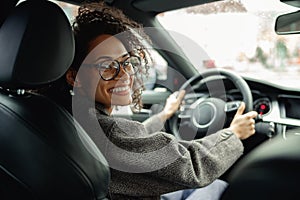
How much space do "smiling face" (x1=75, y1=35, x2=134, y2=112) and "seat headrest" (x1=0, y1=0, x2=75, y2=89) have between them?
30 cm

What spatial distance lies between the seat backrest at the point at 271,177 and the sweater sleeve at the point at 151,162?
0.91 metres

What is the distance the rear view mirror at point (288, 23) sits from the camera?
5.98ft

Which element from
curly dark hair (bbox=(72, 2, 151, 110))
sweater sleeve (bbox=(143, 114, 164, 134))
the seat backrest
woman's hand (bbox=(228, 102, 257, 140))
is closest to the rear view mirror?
woman's hand (bbox=(228, 102, 257, 140))

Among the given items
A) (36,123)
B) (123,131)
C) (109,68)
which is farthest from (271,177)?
(109,68)

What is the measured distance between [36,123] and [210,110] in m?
1.51

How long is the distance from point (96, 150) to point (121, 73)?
38cm

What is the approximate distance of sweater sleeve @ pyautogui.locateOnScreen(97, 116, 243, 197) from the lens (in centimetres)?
158

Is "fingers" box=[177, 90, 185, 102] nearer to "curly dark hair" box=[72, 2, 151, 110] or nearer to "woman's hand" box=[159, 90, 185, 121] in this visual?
"woman's hand" box=[159, 90, 185, 121]

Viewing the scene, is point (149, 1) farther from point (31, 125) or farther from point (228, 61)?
point (31, 125)

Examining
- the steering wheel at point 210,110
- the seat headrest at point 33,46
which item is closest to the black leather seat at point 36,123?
the seat headrest at point 33,46

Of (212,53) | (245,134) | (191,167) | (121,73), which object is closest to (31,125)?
(121,73)

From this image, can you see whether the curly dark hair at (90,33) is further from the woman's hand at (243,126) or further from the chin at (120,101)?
the woman's hand at (243,126)

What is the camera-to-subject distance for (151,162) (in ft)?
5.22

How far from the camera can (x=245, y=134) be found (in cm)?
207
